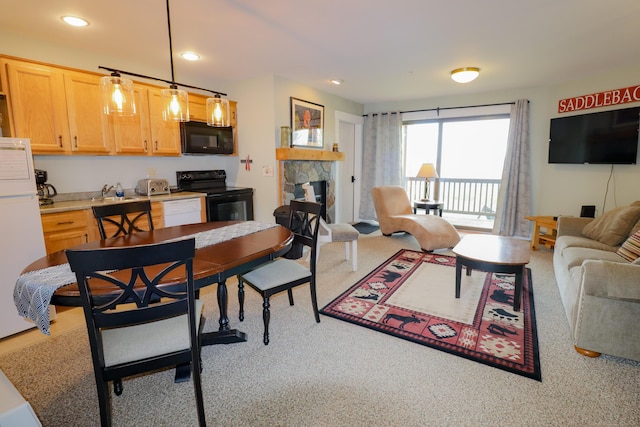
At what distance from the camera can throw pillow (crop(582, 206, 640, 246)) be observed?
9.71 feet

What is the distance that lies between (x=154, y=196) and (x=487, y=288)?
374 cm

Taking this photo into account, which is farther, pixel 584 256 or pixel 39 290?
pixel 584 256

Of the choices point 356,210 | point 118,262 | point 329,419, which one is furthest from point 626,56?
point 118,262

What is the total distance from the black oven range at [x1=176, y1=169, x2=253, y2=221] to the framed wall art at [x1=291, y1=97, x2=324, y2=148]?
1.06 metres

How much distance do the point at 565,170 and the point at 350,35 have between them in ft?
12.9

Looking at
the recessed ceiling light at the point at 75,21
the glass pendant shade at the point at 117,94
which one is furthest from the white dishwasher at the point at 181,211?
the glass pendant shade at the point at 117,94

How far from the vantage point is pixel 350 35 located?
2865mm

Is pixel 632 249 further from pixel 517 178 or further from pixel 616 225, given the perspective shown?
pixel 517 178

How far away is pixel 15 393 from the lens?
1.10 m

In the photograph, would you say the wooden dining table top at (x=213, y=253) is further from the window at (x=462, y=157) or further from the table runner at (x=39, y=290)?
the window at (x=462, y=157)

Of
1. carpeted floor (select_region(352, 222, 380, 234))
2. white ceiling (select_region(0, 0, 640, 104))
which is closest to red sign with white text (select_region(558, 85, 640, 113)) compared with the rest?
white ceiling (select_region(0, 0, 640, 104))

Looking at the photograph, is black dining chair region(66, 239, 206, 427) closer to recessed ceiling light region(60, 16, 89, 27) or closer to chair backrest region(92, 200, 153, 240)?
chair backrest region(92, 200, 153, 240)

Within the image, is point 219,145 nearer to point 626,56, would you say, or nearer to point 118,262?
point 118,262

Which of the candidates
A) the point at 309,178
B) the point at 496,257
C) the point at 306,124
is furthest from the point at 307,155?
the point at 496,257
